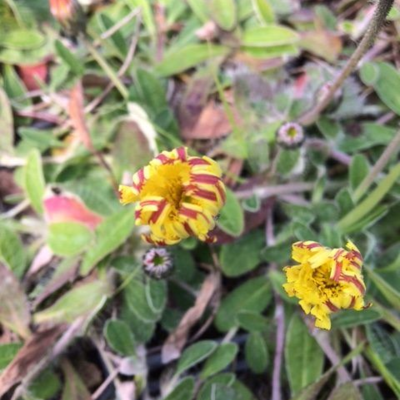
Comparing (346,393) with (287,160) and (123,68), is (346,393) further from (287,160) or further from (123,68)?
(123,68)

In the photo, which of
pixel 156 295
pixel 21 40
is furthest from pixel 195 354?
pixel 21 40

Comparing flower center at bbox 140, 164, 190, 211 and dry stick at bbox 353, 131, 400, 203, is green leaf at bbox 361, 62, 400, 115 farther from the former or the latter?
flower center at bbox 140, 164, 190, 211

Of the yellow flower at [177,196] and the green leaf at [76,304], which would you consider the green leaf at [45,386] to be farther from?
the yellow flower at [177,196]

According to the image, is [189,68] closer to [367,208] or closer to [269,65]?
[269,65]

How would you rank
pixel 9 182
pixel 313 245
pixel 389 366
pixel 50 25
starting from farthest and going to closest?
pixel 50 25
pixel 9 182
pixel 389 366
pixel 313 245

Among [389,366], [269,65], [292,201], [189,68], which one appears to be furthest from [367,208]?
[189,68]

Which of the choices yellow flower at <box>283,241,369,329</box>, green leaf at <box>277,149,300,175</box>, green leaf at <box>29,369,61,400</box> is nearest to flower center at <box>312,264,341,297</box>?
yellow flower at <box>283,241,369,329</box>
